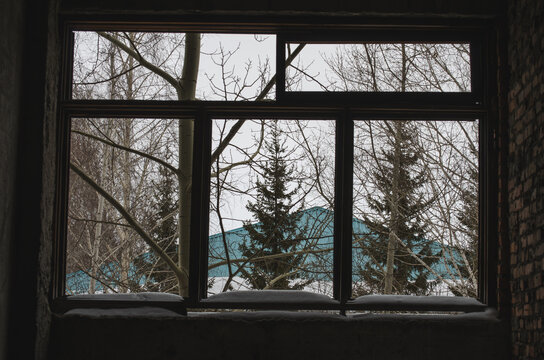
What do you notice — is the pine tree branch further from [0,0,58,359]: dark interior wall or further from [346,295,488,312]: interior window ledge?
[346,295,488,312]: interior window ledge

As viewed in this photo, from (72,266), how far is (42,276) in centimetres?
58

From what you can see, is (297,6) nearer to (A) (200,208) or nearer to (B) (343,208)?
(B) (343,208)

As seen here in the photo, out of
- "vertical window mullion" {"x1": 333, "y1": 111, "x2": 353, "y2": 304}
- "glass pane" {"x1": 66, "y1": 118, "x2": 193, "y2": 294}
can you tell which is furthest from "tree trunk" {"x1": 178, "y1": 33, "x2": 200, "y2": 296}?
"vertical window mullion" {"x1": 333, "y1": 111, "x2": 353, "y2": 304}

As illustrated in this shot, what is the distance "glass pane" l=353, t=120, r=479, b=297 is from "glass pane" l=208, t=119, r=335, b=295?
245 mm

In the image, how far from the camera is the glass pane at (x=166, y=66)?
4285 mm

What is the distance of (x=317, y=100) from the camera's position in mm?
4148

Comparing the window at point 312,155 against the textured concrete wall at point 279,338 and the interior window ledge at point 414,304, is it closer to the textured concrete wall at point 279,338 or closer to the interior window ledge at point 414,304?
the interior window ledge at point 414,304

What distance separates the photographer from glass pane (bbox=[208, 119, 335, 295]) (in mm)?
4121

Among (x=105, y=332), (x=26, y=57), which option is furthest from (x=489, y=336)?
(x=26, y=57)

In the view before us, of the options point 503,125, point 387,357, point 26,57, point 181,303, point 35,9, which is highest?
point 35,9

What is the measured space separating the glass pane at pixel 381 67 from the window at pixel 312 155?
10mm

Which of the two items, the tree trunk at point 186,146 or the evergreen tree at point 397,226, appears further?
the tree trunk at point 186,146

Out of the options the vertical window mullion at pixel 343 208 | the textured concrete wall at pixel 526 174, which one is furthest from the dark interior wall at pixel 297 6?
the vertical window mullion at pixel 343 208

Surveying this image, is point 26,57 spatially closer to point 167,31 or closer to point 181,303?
point 167,31
